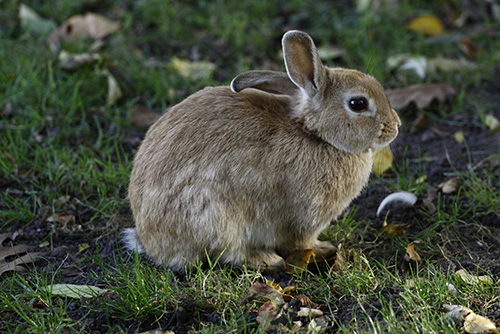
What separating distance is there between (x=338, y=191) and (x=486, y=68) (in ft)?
8.65

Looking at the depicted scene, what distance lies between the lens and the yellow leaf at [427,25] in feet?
19.9

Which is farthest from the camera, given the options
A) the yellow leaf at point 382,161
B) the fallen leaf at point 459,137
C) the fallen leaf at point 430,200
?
the fallen leaf at point 459,137

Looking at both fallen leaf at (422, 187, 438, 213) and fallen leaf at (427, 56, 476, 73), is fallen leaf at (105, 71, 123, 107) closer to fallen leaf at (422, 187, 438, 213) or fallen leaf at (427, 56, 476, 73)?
fallen leaf at (422, 187, 438, 213)

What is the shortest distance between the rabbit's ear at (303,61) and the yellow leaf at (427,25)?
3086 millimetres

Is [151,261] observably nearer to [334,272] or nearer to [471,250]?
[334,272]

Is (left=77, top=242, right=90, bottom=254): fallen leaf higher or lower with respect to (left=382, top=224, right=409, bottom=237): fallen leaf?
higher

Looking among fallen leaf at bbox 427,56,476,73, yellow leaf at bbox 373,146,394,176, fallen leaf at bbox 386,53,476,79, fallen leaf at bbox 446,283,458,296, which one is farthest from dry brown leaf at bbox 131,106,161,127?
fallen leaf at bbox 446,283,458,296

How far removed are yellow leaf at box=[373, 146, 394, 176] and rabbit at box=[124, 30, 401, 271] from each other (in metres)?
0.67

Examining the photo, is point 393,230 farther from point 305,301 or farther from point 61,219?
point 61,219

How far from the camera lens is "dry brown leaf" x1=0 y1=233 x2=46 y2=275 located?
11.2ft

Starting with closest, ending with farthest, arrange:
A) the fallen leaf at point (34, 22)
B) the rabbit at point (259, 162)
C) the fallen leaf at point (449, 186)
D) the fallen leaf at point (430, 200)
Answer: the rabbit at point (259, 162) < the fallen leaf at point (430, 200) < the fallen leaf at point (449, 186) < the fallen leaf at point (34, 22)

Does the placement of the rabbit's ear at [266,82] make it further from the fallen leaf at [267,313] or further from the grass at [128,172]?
the fallen leaf at [267,313]

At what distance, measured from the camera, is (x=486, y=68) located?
5.35m

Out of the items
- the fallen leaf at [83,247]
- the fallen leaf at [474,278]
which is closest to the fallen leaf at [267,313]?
the fallen leaf at [474,278]
